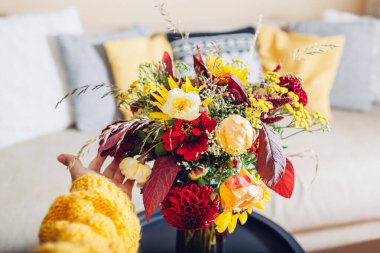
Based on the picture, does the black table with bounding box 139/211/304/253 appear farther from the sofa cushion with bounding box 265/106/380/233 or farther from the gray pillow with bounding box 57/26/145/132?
the gray pillow with bounding box 57/26/145/132

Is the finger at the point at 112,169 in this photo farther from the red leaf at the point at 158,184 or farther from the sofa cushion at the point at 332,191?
the sofa cushion at the point at 332,191

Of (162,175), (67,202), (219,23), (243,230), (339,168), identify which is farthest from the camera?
(219,23)

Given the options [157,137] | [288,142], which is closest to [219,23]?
[288,142]

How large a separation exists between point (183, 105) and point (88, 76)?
1.02m

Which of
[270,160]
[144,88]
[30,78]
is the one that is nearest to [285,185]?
[270,160]

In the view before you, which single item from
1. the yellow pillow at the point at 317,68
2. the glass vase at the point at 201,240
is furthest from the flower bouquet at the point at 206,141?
the yellow pillow at the point at 317,68

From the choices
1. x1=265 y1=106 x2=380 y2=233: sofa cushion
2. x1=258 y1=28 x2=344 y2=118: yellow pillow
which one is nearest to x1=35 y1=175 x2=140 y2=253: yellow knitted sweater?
x1=265 y1=106 x2=380 y2=233: sofa cushion

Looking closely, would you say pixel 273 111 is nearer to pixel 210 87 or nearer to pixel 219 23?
pixel 210 87

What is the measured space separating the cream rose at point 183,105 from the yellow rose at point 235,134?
0.19 feet

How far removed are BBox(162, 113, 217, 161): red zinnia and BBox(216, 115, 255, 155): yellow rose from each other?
3 cm

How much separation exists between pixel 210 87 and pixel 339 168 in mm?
864

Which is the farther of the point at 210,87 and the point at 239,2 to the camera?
the point at 239,2

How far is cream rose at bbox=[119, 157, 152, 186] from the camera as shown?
0.79 metres

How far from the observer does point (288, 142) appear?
1611 millimetres
